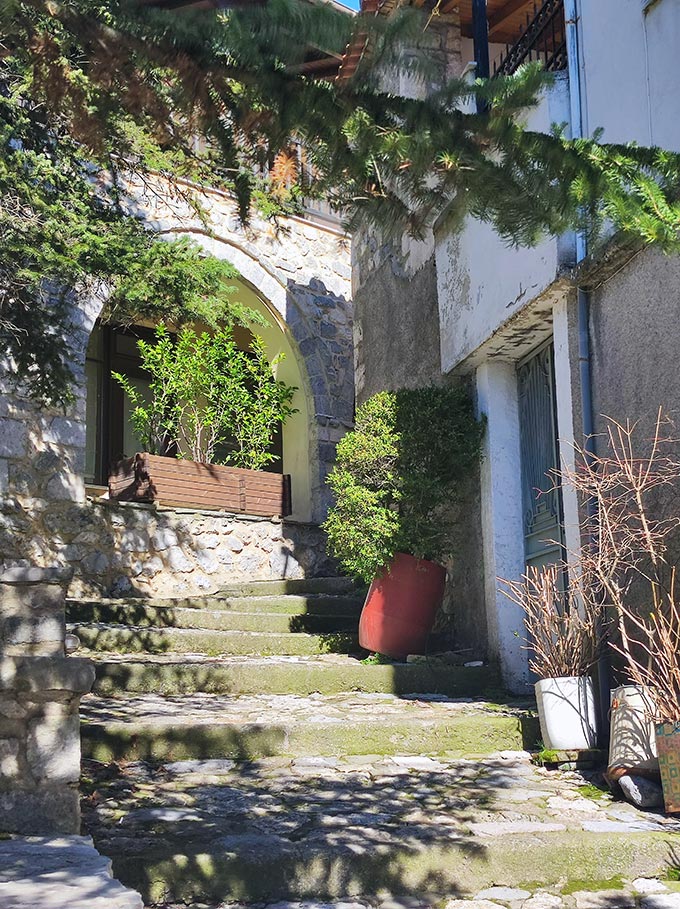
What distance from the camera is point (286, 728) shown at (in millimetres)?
5133

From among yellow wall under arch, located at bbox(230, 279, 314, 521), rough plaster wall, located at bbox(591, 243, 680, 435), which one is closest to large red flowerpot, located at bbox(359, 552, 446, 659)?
rough plaster wall, located at bbox(591, 243, 680, 435)

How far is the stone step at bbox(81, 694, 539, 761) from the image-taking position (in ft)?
16.2

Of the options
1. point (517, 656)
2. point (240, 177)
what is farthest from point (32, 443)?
point (240, 177)

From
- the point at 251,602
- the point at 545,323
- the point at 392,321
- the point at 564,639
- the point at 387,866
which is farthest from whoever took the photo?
the point at 392,321

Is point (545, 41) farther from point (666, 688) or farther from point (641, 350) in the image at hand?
point (666, 688)

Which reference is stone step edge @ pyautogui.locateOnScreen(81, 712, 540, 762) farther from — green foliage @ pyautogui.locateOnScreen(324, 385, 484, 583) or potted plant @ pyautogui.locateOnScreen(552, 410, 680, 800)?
green foliage @ pyautogui.locateOnScreen(324, 385, 484, 583)

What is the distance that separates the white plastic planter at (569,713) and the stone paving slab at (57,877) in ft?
8.59

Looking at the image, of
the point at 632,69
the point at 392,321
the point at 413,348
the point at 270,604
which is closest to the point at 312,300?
the point at 392,321

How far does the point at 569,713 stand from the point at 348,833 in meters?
1.63

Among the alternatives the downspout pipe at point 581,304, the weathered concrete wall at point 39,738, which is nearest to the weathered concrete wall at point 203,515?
the downspout pipe at point 581,304

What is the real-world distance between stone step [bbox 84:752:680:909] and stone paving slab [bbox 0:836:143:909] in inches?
15.1

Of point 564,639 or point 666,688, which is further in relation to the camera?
point 564,639

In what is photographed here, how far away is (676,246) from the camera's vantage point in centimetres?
283

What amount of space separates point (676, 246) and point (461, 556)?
15.7ft
